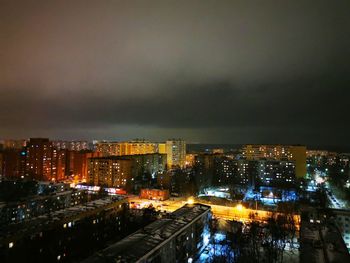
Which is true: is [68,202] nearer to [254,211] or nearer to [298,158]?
[254,211]

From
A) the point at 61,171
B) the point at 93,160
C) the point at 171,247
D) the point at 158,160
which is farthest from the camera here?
the point at 158,160

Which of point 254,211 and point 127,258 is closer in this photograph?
point 127,258

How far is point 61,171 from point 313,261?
72.8ft

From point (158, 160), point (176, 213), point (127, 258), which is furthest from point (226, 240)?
point (158, 160)

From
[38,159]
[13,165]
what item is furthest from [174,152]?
[13,165]

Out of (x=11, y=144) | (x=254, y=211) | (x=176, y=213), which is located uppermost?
(x=11, y=144)

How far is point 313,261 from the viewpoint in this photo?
6801 millimetres

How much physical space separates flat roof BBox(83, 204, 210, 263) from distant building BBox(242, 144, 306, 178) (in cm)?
1905

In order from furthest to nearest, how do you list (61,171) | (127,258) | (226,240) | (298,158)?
1. (298,158)
2. (61,171)
3. (226,240)
4. (127,258)

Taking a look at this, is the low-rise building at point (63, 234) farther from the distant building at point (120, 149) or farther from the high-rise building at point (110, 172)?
the distant building at point (120, 149)

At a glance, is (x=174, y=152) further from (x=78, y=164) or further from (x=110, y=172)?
(x=110, y=172)

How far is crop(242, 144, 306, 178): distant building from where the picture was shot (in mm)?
25438

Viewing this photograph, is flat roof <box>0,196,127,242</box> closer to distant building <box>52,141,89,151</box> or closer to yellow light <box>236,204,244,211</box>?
yellow light <box>236,204,244,211</box>

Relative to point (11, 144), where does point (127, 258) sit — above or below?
below
